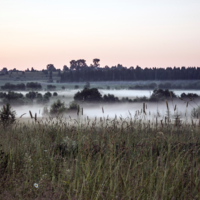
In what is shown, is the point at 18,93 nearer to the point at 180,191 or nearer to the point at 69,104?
the point at 69,104

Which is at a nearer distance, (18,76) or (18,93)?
(18,93)

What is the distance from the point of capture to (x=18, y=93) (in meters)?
27.1

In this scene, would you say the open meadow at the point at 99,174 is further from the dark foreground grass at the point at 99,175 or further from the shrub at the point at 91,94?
the shrub at the point at 91,94

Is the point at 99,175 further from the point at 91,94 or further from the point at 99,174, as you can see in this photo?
the point at 91,94

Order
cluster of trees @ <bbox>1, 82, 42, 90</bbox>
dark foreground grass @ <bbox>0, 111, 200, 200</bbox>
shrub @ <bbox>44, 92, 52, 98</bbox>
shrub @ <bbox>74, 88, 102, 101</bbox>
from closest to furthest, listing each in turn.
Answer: dark foreground grass @ <bbox>0, 111, 200, 200</bbox> < shrub @ <bbox>74, 88, 102, 101</bbox> < cluster of trees @ <bbox>1, 82, 42, 90</bbox> < shrub @ <bbox>44, 92, 52, 98</bbox>

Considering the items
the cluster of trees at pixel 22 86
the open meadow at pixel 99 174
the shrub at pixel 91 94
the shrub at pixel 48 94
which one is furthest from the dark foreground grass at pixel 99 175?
the cluster of trees at pixel 22 86

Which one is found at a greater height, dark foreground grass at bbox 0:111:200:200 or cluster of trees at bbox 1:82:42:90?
Answer: cluster of trees at bbox 1:82:42:90

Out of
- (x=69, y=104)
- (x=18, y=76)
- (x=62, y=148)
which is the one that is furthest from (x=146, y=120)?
(x=18, y=76)

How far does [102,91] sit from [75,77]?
2.72m

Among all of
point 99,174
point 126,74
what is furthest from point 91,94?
point 99,174

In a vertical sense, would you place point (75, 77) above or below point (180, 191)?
above

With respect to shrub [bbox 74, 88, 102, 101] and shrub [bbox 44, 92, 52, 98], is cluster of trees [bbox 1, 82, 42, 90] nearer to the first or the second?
shrub [bbox 44, 92, 52, 98]

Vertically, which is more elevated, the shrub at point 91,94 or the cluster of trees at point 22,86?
the cluster of trees at point 22,86

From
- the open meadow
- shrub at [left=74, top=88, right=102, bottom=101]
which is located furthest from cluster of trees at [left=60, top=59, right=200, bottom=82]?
the open meadow
